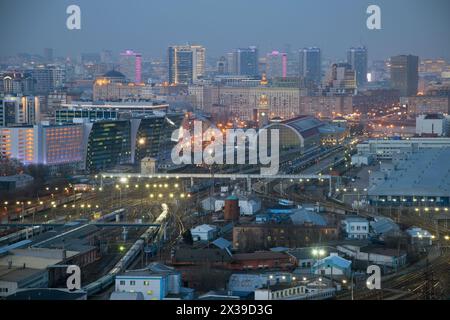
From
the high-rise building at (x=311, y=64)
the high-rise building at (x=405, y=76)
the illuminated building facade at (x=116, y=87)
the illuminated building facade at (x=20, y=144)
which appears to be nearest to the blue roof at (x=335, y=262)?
the illuminated building facade at (x=20, y=144)

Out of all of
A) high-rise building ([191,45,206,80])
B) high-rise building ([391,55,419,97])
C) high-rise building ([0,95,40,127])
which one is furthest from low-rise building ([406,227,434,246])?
high-rise building ([191,45,206,80])

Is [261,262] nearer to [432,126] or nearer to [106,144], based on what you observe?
[106,144]

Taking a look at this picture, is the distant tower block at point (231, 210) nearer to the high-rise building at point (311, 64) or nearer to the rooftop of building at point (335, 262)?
the rooftop of building at point (335, 262)

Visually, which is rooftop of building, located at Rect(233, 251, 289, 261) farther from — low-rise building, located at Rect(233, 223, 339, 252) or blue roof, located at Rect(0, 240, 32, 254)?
blue roof, located at Rect(0, 240, 32, 254)

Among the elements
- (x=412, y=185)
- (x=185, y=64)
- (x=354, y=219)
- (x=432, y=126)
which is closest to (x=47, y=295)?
(x=354, y=219)
